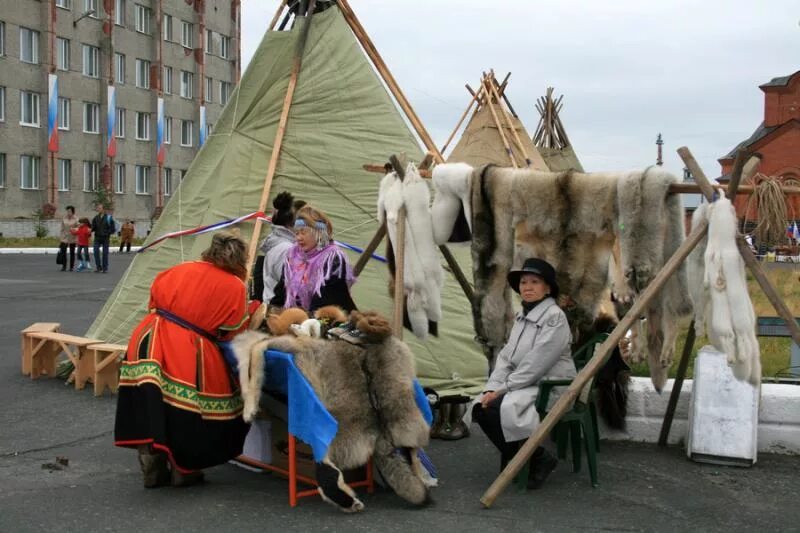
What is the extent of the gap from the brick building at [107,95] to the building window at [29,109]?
0.04 meters

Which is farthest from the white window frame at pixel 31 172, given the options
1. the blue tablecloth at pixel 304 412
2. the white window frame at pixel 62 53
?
the blue tablecloth at pixel 304 412

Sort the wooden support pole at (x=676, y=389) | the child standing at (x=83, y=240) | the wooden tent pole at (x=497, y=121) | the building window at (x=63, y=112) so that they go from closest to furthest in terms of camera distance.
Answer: the wooden support pole at (x=676, y=389)
the wooden tent pole at (x=497, y=121)
the child standing at (x=83, y=240)
the building window at (x=63, y=112)

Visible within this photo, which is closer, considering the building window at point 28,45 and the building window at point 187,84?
the building window at point 28,45

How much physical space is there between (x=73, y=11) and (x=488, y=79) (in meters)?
30.0

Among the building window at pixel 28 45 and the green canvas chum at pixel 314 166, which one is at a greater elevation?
the building window at pixel 28 45

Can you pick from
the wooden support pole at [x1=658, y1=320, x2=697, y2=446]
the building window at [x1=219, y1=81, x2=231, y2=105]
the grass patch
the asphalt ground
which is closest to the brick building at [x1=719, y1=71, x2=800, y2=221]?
the grass patch

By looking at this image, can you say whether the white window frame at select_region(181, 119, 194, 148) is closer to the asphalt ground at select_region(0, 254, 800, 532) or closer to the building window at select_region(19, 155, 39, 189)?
the building window at select_region(19, 155, 39, 189)

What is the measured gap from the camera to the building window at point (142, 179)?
47728 mm

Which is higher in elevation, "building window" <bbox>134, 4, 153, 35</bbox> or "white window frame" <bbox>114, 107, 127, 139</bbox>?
"building window" <bbox>134, 4, 153, 35</bbox>

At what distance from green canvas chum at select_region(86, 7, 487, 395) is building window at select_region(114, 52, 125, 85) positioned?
3904cm

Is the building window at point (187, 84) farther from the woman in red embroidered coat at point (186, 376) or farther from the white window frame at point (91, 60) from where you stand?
the woman in red embroidered coat at point (186, 376)

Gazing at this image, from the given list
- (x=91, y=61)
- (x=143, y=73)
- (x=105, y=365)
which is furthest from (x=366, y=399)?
(x=143, y=73)

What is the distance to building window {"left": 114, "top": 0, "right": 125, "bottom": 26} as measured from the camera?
4606 cm

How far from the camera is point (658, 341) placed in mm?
5844
